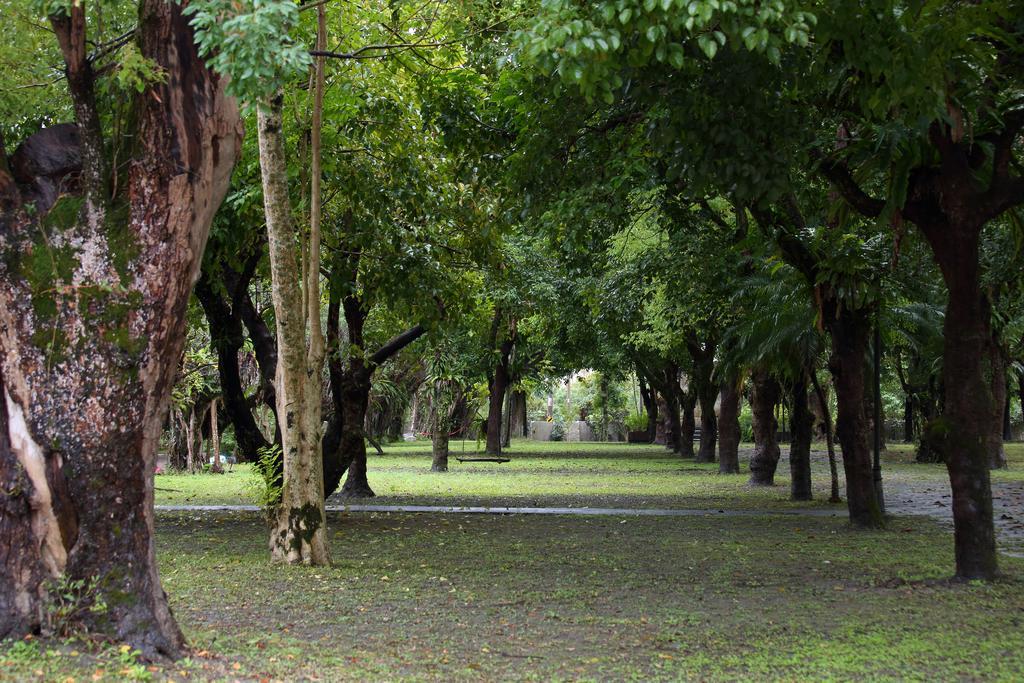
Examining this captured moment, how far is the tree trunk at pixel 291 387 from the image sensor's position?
30.7 feet

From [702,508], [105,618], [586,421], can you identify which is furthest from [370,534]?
[586,421]

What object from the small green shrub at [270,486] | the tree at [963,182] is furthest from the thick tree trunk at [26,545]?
the tree at [963,182]

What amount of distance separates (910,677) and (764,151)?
173 inches

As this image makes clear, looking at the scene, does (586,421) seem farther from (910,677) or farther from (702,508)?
(910,677)

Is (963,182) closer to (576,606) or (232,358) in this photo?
(576,606)

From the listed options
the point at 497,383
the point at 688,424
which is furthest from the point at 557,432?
the point at 497,383

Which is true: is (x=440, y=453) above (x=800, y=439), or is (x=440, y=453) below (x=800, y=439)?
below

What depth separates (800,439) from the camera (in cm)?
1847

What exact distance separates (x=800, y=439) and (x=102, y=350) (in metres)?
14.8

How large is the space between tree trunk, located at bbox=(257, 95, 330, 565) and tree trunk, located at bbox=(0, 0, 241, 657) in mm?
2913

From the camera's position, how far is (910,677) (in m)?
6.11

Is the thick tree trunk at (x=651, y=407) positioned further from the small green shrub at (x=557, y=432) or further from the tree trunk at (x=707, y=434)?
the tree trunk at (x=707, y=434)

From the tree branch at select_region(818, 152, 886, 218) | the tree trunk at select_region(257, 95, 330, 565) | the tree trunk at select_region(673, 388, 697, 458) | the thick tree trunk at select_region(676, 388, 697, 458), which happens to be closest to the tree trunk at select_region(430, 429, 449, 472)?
the tree trunk at select_region(673, 388, 697, 458)

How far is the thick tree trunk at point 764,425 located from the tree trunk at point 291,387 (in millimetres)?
12423
